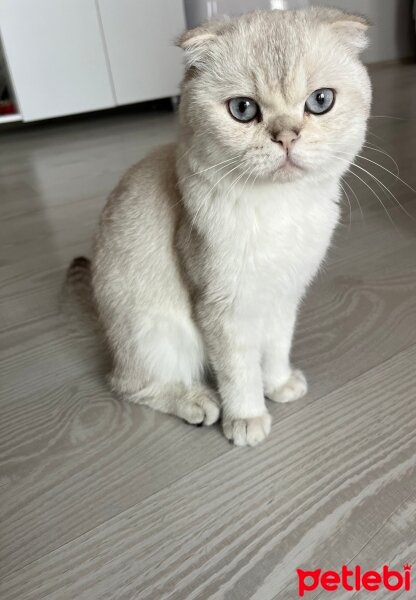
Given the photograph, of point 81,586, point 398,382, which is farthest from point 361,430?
point 81,586

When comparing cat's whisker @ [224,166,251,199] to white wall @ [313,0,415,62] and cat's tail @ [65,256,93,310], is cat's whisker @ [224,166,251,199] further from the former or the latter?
white wall @ [313,0,415,62]

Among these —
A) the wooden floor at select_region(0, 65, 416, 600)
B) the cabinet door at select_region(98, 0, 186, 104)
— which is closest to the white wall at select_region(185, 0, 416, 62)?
the cabinet door at select_region(98, 0, 186, 104)

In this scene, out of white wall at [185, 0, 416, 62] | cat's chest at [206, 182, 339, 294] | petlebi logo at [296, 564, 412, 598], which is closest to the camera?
petlebi logo at [296, 564, 412, 598]

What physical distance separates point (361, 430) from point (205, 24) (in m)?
0.68

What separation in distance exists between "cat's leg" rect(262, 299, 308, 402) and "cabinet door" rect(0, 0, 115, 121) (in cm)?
277

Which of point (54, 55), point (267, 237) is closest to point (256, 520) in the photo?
point (267, 237)

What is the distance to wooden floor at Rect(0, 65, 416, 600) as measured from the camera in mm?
701

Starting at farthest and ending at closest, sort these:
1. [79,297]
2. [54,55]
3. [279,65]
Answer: [54,55] < [79,297] < [279,65]

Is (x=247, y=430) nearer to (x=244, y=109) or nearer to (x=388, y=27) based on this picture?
(x=244, y=109)

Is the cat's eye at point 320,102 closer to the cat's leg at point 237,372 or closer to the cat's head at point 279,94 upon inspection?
the cat's head at point 279,94

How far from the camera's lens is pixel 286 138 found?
66cm

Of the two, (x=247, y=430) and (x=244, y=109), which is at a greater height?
(x=244, y=109)

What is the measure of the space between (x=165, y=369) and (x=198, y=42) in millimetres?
536

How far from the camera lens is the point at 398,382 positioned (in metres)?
0.97
